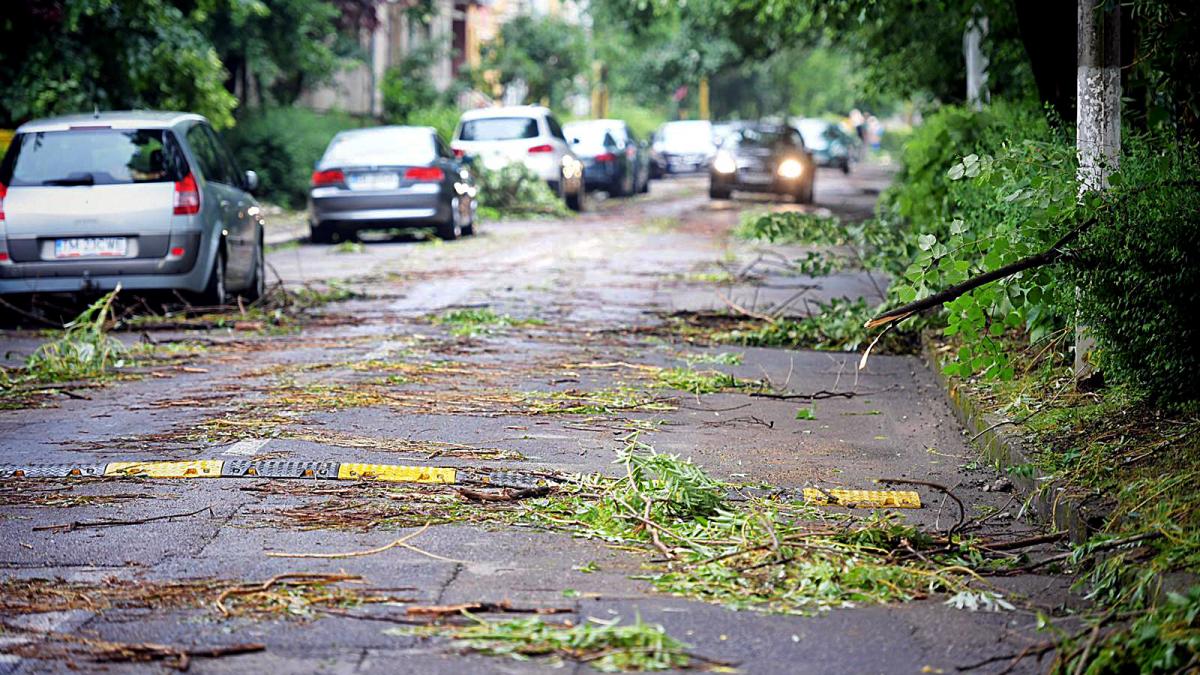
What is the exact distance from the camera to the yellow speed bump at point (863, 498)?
665 cm

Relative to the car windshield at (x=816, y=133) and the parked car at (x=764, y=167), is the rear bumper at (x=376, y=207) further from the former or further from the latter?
the car windshield at (x=816, y=133)

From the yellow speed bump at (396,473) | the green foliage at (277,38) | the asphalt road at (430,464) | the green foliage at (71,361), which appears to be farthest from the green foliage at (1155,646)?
the green foliage at (277,38)

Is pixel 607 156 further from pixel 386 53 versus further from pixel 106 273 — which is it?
pixel 106 273

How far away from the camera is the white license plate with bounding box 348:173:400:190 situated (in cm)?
2273

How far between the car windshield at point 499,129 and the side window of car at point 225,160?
581 inches

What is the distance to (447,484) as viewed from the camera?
22.5ft

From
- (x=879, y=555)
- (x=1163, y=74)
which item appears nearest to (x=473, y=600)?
(x=879, y=555)

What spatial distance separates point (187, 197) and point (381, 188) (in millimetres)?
9522

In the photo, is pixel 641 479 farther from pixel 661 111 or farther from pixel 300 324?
pixel 661 111

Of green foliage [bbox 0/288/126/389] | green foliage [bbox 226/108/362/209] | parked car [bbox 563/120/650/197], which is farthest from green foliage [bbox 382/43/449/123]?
green foliage [bbox 0/288/126/389]

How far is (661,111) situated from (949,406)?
75528mm

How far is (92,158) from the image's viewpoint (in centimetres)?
1334

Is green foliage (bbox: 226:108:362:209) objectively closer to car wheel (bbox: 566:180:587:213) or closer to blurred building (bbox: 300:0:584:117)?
blurred building (bbox: 300:0:584:117)

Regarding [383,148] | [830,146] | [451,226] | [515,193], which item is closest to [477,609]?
[451,226]
